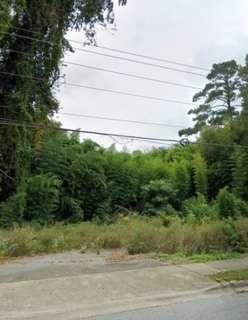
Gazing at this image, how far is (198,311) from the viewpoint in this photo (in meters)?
8.77

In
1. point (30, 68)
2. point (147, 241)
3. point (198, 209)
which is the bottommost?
point (147, 241)

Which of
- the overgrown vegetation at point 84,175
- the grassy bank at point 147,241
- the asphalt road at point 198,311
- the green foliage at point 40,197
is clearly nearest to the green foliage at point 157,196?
the overgrown vegetation at point 84,175

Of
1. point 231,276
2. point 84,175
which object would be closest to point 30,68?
point 84,175

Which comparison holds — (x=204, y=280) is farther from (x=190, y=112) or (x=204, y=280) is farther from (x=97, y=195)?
(x=190, y=112)

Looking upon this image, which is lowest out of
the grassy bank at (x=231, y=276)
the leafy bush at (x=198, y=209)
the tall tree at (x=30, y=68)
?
the grassy bank at (x=231, y=276)

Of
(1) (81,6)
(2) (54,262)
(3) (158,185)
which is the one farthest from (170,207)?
(2) (54,262)

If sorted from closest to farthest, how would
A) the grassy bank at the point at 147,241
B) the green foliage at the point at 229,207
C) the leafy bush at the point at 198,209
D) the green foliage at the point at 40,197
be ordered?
the grassy bank at the point at 147,241
the green foliage at the point at 40,197
the leafy bush at the point at 198,209
the green foliage at the point at 229,207

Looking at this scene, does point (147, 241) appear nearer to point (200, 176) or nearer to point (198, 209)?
point (198, 209)

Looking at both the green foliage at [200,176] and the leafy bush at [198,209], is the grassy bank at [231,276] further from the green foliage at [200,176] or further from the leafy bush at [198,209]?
the green foliage at [200,176]

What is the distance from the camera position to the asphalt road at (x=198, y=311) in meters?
8.36

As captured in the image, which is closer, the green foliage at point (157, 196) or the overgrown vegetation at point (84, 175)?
the overgrown vegetation at point (84, 175)

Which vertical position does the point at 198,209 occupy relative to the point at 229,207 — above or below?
below

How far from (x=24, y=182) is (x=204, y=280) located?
12.7 m

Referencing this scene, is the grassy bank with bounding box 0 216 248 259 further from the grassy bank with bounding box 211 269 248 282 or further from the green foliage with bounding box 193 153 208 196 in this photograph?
the green foliage with bounding box 193 153 208 196
